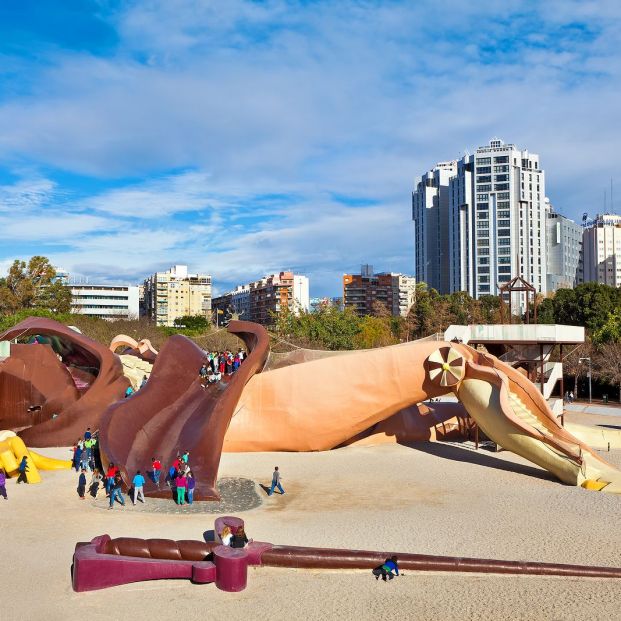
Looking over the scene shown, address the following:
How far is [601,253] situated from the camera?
454 ft

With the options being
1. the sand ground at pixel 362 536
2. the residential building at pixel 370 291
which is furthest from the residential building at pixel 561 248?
the sand ground at pixel 362 536

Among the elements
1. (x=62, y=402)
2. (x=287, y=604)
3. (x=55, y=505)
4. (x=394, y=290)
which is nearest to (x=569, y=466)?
(x=287, y=604)

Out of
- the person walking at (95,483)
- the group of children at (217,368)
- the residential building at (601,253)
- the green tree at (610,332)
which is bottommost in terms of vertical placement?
the person walking at (95,483)

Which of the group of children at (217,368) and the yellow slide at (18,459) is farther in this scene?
the group of children at (217,368)

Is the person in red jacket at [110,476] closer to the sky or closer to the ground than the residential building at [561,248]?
closer to the ground

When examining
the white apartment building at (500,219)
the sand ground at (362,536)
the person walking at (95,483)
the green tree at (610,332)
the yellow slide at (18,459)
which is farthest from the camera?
the white apartment building at (500,219)

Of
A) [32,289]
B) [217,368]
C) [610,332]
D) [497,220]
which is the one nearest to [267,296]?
[497,220]

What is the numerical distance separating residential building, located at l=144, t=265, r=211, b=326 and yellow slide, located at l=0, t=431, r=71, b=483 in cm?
11787

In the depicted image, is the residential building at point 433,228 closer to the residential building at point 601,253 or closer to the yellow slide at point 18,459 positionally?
the residential building at point 601,253

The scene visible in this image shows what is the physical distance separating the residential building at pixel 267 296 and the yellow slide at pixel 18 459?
352ft

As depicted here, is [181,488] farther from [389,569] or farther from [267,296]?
[267,296]

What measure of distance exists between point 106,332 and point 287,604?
147ft

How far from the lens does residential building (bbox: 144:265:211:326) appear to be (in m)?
140

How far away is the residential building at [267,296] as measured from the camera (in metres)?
135
